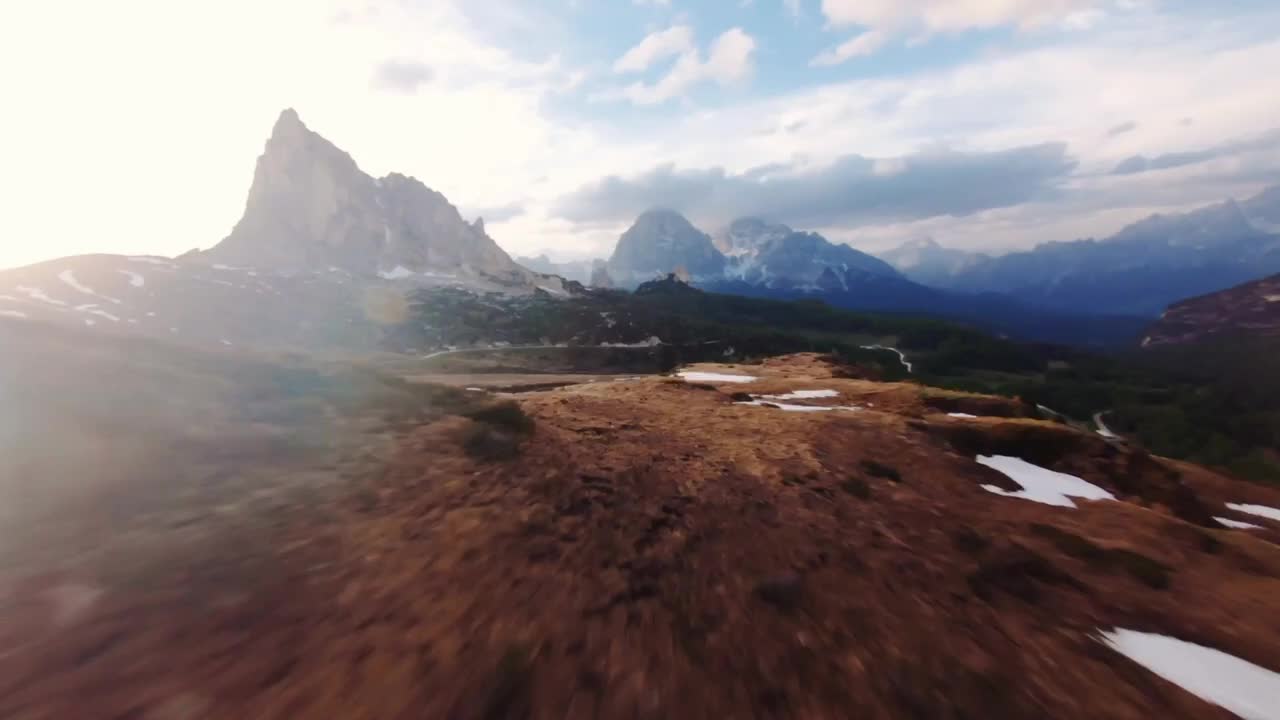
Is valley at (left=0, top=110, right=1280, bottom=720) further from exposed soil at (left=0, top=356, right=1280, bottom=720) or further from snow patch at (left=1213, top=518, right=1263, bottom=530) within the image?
snow patch at (left=1213, top=518, right=1263, bottom=530)

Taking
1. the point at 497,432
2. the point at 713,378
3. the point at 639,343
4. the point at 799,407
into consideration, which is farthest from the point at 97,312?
the point at 799,407

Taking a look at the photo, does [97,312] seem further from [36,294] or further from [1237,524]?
[1237,524]

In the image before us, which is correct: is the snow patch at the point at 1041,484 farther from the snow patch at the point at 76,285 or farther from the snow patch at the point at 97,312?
the snow patch at the point at 76,285

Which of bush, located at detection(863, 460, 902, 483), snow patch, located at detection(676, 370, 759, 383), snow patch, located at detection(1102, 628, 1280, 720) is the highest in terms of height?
snow patch, located at detection(676, 370, 759, 383)

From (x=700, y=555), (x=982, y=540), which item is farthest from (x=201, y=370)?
(x=982, y=540)

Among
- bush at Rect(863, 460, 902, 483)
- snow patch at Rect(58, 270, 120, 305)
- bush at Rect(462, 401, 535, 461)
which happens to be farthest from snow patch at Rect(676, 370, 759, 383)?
snow patch at Rect(58, 270, 120, 305)

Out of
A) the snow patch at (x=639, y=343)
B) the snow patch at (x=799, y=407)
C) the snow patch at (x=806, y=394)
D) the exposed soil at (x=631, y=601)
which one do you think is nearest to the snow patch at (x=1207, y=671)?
the exposed soil at (x=631, y=601)
